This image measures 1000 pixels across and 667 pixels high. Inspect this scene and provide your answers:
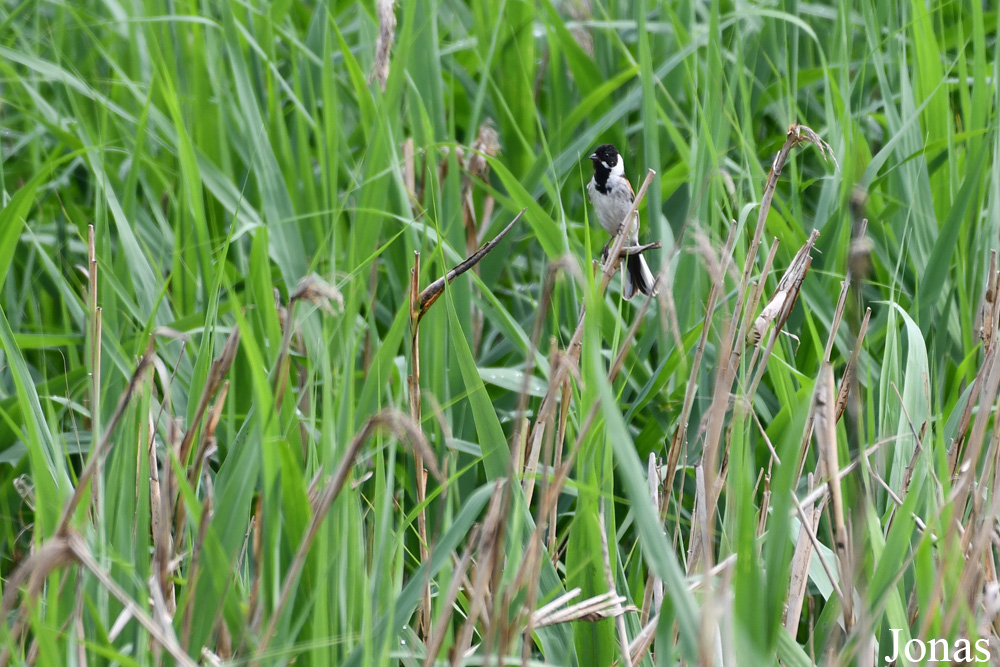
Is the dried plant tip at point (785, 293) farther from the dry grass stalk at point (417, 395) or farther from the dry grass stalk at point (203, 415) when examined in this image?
the dry grass stalk at point (203, 415)

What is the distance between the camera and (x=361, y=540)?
4.45ft

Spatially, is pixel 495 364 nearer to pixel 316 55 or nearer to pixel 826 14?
pixel 316 55

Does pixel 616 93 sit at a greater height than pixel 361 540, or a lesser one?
greater

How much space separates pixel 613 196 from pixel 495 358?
74 cm

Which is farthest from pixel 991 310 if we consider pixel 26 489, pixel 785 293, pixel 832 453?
pixel 26 489

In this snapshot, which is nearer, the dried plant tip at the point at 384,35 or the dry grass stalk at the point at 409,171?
the dried plant tip at the point at 384,35

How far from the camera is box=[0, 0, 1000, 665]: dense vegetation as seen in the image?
1234 millimetres

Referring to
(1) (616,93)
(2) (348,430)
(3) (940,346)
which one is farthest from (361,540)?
(1) (616,93)

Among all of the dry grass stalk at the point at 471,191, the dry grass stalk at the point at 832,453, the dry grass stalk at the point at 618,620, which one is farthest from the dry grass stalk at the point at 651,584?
the dry grass stalk at the point at 471,191

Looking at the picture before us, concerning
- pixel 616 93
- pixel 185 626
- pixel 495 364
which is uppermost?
pixel 616 93

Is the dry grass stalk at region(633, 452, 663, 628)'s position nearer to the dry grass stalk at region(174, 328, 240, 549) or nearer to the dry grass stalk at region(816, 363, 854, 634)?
the dry grass stalk at region(816, 363, 854, 634)

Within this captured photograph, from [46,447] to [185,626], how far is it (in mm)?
446

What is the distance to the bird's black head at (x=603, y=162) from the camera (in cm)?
267

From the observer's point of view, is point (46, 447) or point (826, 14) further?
point (826, 14)
